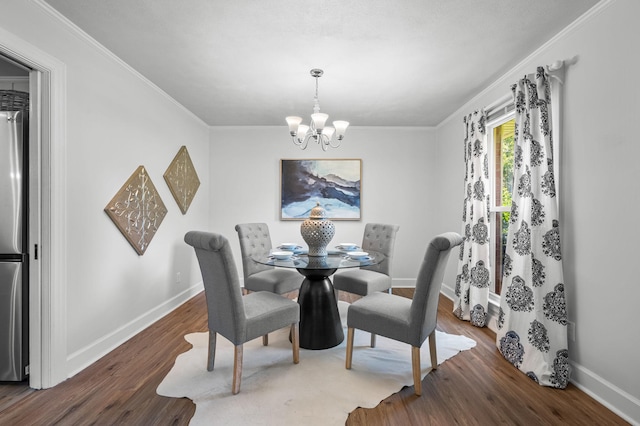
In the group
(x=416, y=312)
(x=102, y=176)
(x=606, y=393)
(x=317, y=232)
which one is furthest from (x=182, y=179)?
(x=606, y=393)

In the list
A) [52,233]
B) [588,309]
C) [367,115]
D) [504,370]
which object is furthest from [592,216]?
[52,233]

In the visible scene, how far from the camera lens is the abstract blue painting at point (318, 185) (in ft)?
15.6

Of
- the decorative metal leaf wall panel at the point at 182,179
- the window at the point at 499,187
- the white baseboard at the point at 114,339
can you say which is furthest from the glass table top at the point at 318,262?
the decorative metal leaf wall panel at the point at 182,179

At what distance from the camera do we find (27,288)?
2.11 metres

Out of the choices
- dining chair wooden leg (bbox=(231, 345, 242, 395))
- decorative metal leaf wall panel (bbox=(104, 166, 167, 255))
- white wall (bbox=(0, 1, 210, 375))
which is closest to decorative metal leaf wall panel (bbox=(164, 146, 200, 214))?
white wall (bbox=(0, 1, 210, 375))

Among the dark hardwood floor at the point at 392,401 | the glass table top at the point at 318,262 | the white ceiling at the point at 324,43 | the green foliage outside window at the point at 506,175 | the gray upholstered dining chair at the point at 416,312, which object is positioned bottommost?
the dark hardwood floor at the point at 392,401

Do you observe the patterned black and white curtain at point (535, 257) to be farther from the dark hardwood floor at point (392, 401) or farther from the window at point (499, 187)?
the window at point (499, 187)

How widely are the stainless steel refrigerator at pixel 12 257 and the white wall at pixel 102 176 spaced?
241mm

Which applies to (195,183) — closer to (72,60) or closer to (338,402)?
(72,60)

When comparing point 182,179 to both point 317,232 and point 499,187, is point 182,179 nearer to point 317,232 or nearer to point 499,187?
point 317,232

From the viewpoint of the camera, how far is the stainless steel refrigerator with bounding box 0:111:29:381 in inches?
81.6

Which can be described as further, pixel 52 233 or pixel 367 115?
→ pixel 367 115

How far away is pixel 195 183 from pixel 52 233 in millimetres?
2299

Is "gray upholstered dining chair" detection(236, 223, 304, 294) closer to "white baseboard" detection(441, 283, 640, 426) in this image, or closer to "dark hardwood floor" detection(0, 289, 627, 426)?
"dark hardwood floor" detection(0, 289, 627, 426)
